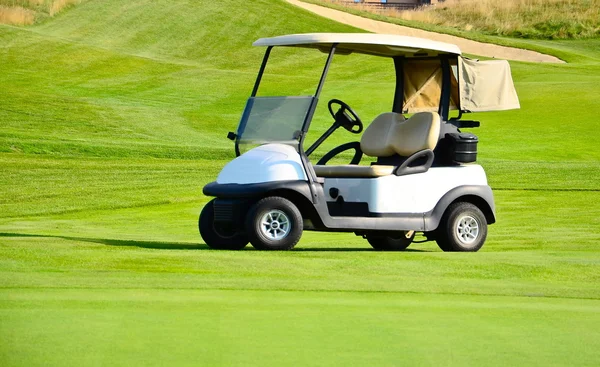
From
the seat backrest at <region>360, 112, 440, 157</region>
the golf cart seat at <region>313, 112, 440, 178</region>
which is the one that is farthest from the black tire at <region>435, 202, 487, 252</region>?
the seat backrest at <region>360, 112, 440, 157</region>

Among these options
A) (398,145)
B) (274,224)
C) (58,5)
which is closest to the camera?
(274,224)

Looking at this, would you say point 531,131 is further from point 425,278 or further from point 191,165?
point 425,278

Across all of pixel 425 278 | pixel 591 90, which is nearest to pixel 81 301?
pixel 425 278

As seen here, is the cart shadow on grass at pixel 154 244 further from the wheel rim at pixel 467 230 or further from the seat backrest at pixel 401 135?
the seat backrest at pixel 401 135

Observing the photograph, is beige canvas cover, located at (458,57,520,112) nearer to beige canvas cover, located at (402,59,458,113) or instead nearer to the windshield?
beige canvas cover, located at (402,59,458,113)

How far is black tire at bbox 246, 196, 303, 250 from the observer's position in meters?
10.3

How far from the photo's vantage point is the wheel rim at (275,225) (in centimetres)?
1033

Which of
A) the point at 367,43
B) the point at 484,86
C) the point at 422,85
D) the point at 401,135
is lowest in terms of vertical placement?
the point at 401,135

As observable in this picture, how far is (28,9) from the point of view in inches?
2069

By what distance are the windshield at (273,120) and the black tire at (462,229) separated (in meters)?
1.66

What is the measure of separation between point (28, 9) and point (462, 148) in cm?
4396

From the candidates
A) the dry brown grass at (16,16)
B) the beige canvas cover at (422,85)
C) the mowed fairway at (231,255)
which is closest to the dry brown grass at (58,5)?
the dry brown grass at (16,16)

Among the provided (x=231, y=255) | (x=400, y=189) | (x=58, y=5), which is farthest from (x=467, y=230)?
(x=58, y=5)

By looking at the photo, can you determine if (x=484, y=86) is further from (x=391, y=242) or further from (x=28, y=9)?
(x=28, y=9)
